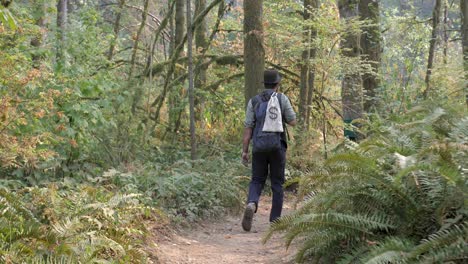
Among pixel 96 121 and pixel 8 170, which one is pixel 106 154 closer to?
pixel 96 121

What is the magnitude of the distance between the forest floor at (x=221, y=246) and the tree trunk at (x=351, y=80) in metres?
4.69

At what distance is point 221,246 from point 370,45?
7932mm

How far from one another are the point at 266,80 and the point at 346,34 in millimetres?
5284

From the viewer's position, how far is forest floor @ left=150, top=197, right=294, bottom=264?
21.0 ft

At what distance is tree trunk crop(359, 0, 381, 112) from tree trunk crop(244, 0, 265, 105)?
2900 mm

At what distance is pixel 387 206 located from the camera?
4934 millimetres

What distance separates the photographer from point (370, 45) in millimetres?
13664

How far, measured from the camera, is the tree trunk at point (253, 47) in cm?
1130

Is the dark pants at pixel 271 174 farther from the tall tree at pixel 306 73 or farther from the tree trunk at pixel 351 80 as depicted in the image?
the tall tree at pixel 306 73

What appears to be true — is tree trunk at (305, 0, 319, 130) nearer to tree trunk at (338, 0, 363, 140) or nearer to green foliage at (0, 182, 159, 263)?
tree trunk at (338, 0, 363, 140)

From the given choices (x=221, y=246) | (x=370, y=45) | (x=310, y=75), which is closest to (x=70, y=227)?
(x=221, y=246)

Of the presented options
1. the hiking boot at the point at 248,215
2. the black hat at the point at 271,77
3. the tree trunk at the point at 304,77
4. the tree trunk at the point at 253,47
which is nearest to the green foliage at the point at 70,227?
the hiking boot at the point at 248,215

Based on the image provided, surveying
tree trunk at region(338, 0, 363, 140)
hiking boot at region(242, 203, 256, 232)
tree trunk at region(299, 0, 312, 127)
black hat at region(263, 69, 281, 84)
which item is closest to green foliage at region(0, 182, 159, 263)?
hiking boot at region(242, 203, 256, 232)

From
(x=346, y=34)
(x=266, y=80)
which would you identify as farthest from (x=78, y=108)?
(x=346, y=34)
